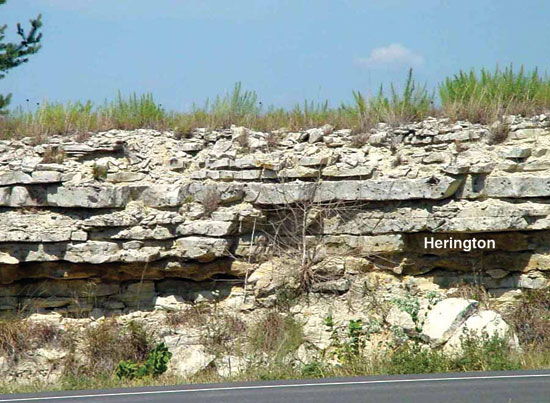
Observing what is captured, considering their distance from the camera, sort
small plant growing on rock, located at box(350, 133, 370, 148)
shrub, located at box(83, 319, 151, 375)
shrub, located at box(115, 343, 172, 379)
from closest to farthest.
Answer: shrub, located at box(115, 343, 172, 379), shrub, located at box(83, 319, 151, 375), small plant growing on rock, located at box(350, 133, 370, 148)

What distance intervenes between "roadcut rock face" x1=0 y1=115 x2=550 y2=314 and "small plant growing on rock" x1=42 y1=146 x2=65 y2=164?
6 cm

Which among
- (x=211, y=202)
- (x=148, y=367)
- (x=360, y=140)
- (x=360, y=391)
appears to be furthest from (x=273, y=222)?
(x=360, y=391)

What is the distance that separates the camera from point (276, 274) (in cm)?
1416

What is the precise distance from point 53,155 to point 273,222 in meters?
4.67

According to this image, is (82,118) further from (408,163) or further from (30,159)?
(408,163)

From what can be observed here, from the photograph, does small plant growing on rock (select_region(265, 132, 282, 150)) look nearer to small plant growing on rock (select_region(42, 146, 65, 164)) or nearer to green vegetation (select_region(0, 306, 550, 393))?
green vegetation (select_region(0, 306, 550, 393))

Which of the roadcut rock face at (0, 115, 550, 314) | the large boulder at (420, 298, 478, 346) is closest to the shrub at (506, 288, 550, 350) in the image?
the roadcut rock face at (0, 115, 550, 314)

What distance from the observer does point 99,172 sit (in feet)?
48.7

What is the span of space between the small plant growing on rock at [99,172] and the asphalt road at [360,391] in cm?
564

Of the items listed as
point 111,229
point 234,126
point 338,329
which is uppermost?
point 234,126

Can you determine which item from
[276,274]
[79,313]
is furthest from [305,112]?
[79,313]

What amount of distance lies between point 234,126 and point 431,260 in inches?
200

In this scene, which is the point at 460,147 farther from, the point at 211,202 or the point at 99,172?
the point at 99,172

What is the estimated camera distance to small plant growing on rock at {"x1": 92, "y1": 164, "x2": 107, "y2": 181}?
48.6 feet
